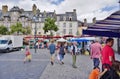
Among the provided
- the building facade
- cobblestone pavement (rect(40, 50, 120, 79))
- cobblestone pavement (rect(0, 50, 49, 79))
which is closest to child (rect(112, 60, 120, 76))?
cobblestone pavement (rect(40, 50, 120, 79))

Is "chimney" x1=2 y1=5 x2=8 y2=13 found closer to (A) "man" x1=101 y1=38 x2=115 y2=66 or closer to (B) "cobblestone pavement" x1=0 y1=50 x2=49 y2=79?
(B) "cobblestone pavement" x1=0 y1=50 x2=49 y2=79

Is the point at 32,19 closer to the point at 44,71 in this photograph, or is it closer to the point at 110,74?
the point at 44,71

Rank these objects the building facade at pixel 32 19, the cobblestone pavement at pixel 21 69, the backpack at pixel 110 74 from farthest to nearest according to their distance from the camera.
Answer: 1. the building facade at pixel 32 19
2. the cobblestone pavement at pixel 21 69
3. the backpack at pixel 110 74

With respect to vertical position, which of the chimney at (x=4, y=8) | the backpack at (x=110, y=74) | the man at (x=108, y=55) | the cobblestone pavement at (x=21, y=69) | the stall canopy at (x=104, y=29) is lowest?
the cobblestone pavement at (x=21, y=69)

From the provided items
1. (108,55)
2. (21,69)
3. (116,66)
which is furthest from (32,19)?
(108,55)

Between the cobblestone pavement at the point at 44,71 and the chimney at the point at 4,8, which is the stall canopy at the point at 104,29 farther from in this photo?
the chimney at the point at 4,8

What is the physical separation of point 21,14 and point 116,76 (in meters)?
112

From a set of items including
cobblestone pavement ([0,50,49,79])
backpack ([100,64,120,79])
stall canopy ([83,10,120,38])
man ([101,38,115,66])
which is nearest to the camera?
stall canopy ([83,10,120,38])

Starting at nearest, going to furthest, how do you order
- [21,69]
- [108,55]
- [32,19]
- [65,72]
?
[108,55] → [65,72] → [21,69] → [32,19]

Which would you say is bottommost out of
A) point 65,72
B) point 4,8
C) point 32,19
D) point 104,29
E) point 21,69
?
point 21,69

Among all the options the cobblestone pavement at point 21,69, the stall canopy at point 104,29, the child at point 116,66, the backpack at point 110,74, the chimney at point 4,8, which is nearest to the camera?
the stall canopy at point 104,29

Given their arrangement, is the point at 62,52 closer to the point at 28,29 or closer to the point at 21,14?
the point at 28,29

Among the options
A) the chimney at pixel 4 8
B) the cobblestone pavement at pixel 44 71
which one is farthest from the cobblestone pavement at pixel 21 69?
the chimney at pixel 4 8

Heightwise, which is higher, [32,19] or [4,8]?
[4,8]
